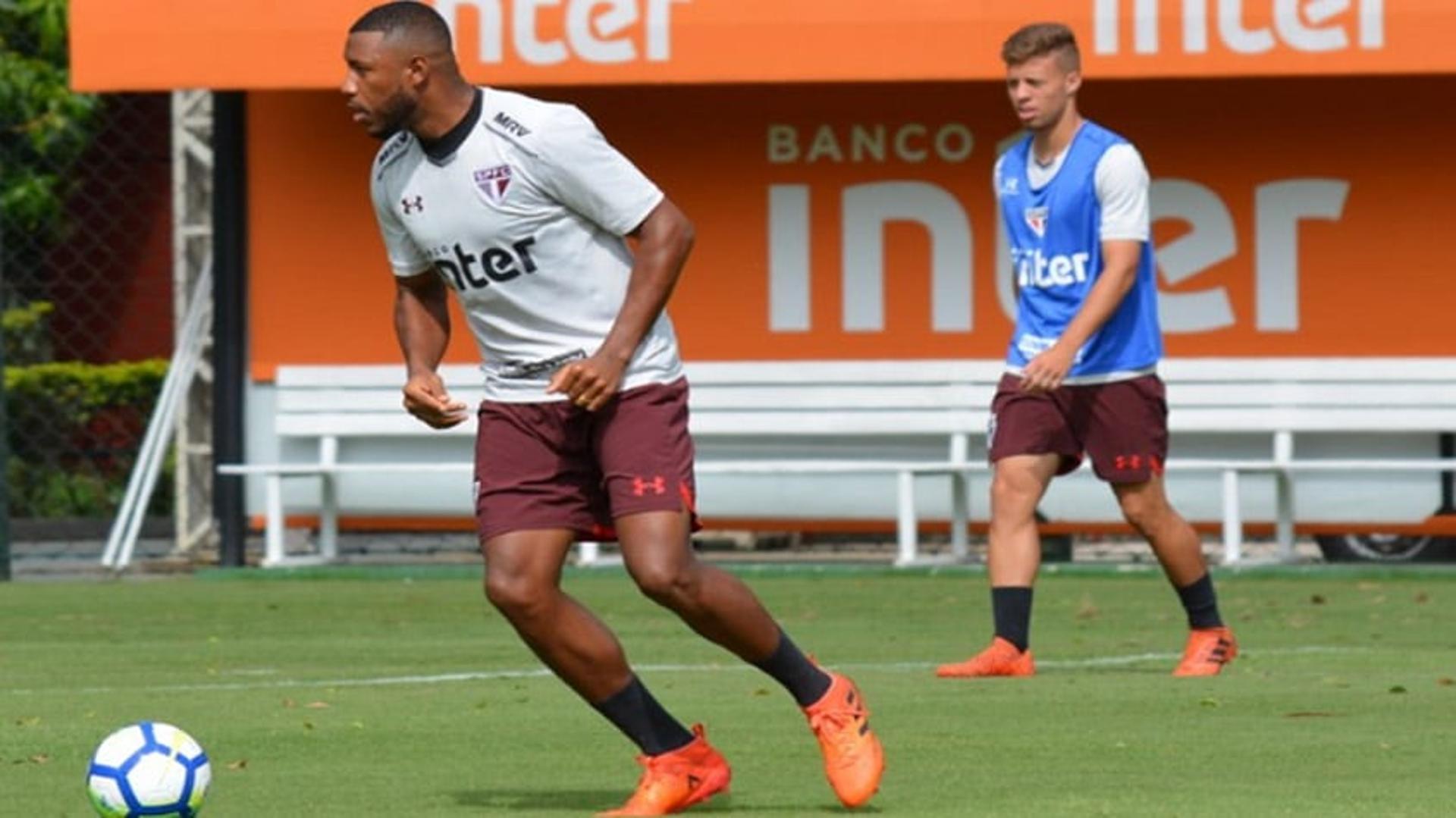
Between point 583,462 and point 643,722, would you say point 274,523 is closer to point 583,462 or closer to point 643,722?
point 583,462

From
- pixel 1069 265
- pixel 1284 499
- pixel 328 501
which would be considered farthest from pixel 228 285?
pixel 1069 265

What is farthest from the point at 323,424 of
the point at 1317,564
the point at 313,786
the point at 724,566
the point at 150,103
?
the point at 313,786

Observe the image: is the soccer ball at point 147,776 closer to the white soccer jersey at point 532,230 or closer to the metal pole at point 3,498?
the white soccer jersey at point 532,230

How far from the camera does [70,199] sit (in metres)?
23.7

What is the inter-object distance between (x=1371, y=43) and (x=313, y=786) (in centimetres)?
950

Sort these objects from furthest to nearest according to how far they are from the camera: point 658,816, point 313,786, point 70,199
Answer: point 70,199
point 313,786
point 658,816

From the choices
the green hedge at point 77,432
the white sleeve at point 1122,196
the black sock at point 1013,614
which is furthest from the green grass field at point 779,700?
the green hedge at point 77,432

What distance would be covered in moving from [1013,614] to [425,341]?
3.34m

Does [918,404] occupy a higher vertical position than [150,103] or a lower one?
lower

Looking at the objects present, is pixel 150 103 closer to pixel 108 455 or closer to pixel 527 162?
pixel 108 455

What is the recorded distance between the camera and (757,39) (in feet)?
52.7

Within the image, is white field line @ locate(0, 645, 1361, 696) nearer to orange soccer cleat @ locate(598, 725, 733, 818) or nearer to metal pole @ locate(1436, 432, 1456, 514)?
orange soccer cleat @ locate(598, 725, 733, 818)

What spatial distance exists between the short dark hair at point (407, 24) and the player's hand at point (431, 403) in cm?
80

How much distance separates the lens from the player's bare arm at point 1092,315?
10.0 m
